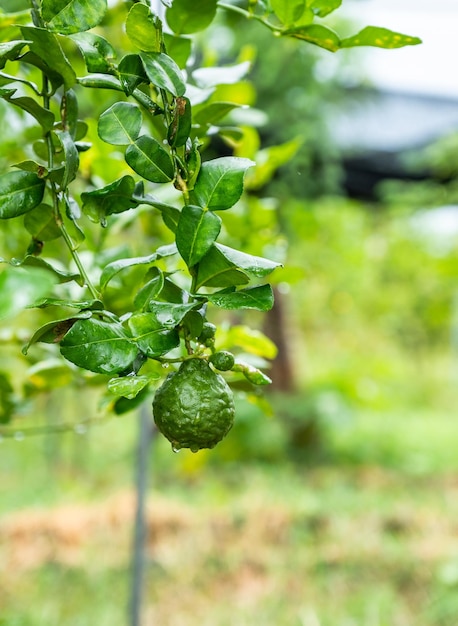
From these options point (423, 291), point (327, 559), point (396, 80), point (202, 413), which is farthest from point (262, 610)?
point (423, 291)

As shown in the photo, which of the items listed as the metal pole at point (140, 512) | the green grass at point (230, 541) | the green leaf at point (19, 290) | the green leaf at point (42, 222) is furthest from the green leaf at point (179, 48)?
the green grass at point (230, 541)

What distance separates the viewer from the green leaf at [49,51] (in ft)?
1.18

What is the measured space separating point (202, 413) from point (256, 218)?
41 centimetres

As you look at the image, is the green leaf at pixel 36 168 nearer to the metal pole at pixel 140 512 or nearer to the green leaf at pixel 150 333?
the green leaf at pixel 150 333

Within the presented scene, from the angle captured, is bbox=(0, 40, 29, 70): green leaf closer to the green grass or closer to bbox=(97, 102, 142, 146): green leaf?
bbox=(97, 102, 142, 146): green leaf

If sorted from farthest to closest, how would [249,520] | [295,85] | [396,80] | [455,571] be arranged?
[396,80], [295,85], [249,520], [455,571]

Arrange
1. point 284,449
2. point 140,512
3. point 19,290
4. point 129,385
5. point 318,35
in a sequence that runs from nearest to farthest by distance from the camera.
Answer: point 19,290, point 129,385, point 318,35, point 140,512, point 284,449

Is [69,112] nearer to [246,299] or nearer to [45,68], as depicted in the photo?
[45,68]

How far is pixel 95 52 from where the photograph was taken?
0.36 metres

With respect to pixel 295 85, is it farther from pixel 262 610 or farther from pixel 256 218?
pixel 256 218

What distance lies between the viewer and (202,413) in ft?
1.20

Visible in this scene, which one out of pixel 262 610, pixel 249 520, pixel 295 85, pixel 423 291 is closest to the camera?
pixel 262 610

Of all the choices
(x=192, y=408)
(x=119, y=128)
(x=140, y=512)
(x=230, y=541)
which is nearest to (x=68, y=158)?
(x=119, y=128)

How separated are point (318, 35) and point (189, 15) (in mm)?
72
